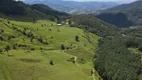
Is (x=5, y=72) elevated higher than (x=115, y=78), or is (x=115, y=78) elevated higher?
(x=5, y=72)

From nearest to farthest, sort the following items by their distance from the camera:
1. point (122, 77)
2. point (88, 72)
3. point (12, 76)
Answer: point (12, 76) < point (122, 77) < point (88, 72)

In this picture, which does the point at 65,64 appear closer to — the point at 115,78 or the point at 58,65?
the point at 58,65

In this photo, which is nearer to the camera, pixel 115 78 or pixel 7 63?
pixel 7 63

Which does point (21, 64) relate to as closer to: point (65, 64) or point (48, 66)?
point (48, 66)

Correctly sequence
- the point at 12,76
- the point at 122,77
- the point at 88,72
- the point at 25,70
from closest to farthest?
the point at 12,76
the point at 25,70
the point at 122,77
the point at 88,72

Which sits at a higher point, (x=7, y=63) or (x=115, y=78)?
(x=7, y=63)

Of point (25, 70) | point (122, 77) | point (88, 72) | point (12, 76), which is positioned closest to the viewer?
point (12, 76)

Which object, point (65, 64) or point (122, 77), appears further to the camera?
point (65, 64)

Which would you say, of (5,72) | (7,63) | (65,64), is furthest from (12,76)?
(65,64)

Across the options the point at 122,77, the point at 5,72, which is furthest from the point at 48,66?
the point at 122,77
